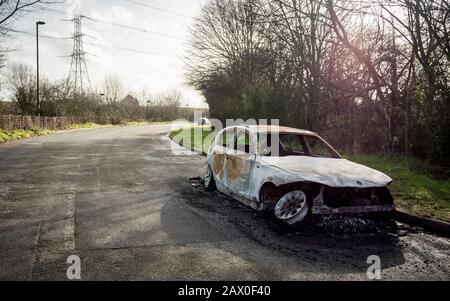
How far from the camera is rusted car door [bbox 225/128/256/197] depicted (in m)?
6.63

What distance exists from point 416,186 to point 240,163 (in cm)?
447

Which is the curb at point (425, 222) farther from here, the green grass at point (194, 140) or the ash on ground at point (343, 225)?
the green grass at point (194, 140)

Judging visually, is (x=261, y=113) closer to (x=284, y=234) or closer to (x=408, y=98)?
(x=408, y=98)

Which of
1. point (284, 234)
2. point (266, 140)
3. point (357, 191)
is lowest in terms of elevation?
point (284, 234)

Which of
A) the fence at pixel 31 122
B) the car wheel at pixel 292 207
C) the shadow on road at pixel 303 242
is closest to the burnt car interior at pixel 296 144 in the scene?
the shadow on road at pixel 303 242

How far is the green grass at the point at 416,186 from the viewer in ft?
22.5

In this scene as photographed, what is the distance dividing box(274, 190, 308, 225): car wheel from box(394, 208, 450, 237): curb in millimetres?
2086

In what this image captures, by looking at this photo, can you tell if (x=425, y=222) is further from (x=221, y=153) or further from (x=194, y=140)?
(x=194, y=140)

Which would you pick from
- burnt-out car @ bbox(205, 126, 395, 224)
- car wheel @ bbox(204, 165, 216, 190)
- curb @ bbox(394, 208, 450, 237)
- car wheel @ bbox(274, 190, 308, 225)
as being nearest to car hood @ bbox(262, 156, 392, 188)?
burnt-out car @ bbox(205, 126, 395, 224)

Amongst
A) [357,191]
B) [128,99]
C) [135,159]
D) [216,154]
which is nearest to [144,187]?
[216,154]

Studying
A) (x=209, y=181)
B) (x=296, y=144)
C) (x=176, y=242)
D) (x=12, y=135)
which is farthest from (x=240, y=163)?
(x=12, y=135)

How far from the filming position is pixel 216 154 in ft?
26.8

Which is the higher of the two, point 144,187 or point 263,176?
point 263,176

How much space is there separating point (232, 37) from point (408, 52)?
70.3 ft
